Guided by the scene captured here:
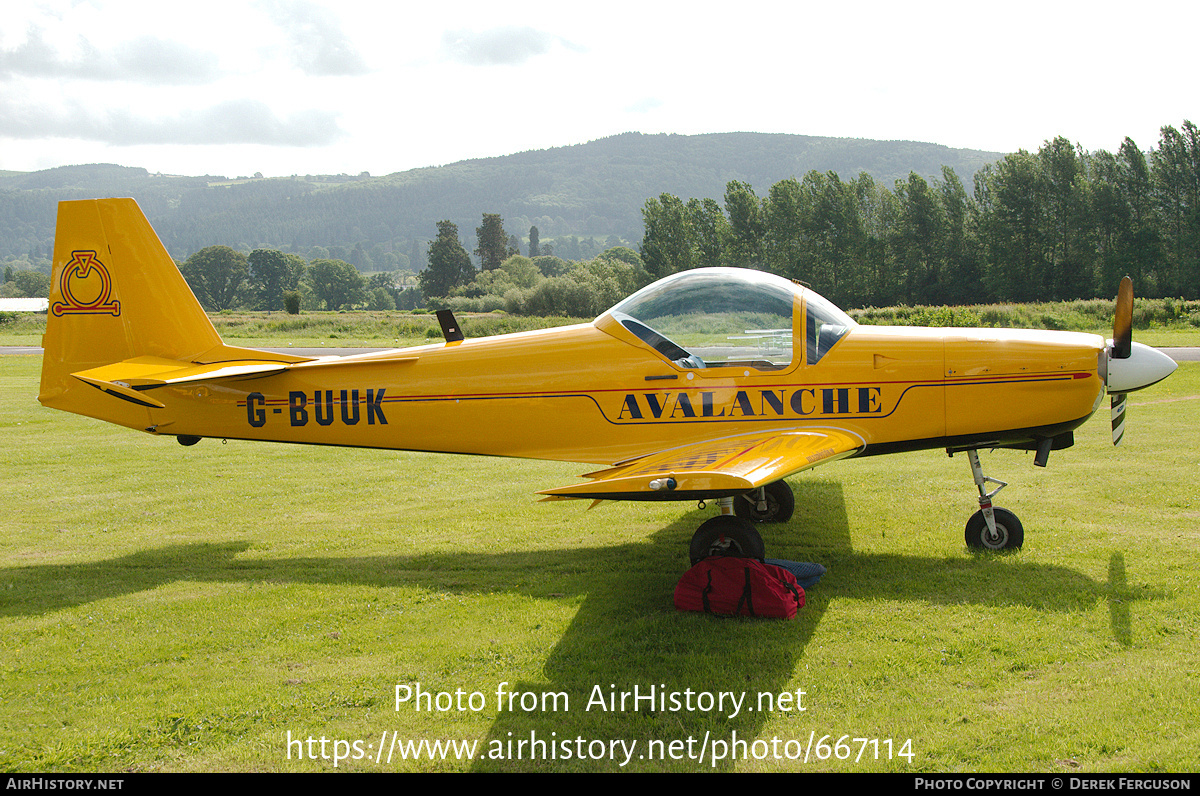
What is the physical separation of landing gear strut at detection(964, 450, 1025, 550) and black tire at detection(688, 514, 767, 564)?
7.51 ft

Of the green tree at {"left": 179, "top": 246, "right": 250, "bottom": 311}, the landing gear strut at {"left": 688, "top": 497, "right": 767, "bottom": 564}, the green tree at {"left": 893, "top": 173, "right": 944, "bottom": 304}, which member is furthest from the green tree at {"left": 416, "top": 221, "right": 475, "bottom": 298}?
the landing gear strut at {"left": 688, "top": 497, "right": 767, "bottom": 564}

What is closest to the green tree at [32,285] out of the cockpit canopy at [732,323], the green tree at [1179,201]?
the green tree at [1179,201]

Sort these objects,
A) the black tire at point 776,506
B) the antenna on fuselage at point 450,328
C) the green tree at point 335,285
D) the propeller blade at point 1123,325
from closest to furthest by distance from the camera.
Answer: the propeller blade at point 1123,325 → the antenna on fuselage at point 450,328 → the black tire at point 776,506 → the green tree at point 335,285

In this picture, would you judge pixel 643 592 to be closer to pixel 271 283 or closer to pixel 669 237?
pixel 669 237

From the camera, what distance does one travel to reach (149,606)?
6.25m

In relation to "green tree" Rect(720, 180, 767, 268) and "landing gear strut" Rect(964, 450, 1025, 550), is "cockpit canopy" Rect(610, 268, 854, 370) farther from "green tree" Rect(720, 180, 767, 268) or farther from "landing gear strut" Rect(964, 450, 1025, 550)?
"green tree" Rect(720, 180, 767, 268)

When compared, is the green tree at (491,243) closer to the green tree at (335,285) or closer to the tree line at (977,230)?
the green tree at (335,285)

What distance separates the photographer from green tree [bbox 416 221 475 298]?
443ft

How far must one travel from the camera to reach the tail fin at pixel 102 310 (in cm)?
786

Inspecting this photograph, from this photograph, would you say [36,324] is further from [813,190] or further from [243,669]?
[243,669]

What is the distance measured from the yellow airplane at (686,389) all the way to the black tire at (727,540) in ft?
0.04

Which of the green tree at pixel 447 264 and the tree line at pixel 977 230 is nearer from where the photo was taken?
the tree line at pixel 977 230

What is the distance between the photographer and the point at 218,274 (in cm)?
14588

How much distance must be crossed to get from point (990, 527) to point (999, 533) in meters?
0.11
